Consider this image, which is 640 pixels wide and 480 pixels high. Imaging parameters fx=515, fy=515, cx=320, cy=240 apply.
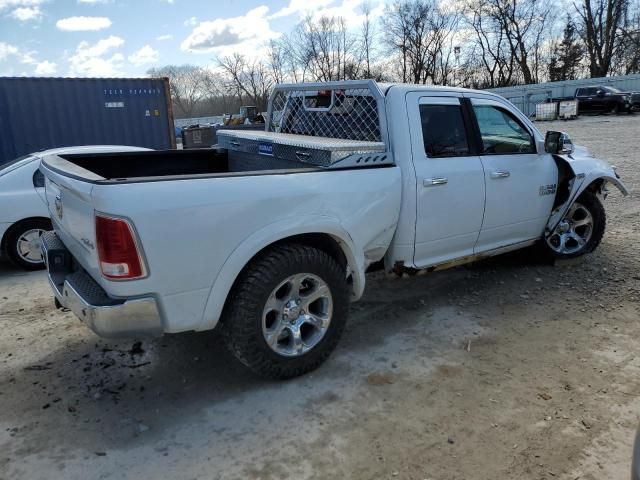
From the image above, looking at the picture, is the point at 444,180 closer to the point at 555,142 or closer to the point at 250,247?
the point at 555,142

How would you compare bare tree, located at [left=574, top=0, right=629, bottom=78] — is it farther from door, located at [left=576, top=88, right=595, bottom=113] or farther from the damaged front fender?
the damaged front fender

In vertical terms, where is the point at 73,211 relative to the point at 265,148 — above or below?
below

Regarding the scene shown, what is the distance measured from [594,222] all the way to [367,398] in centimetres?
372

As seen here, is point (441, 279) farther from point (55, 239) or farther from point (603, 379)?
point (55, 239)

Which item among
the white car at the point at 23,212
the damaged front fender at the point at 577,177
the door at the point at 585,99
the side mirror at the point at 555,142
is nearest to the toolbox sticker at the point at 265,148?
the white car at the point at 23,212

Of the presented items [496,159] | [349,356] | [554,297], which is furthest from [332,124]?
[554,297]

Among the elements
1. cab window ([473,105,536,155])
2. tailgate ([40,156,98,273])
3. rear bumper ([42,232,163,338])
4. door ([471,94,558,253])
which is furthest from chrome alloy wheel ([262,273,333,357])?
cab window ([473,105,536,155])

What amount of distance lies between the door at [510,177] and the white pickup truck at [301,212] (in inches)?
0.7

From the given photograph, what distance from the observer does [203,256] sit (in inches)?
111

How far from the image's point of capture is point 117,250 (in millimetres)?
2613

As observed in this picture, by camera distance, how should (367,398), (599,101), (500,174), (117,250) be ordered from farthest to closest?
(599,101), (500,174), (367,398), (117,250)

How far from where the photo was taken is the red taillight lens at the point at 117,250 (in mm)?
2576

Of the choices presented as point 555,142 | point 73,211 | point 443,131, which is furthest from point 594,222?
point 73,211

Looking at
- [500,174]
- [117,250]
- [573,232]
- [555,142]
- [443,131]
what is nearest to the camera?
[117,250]
